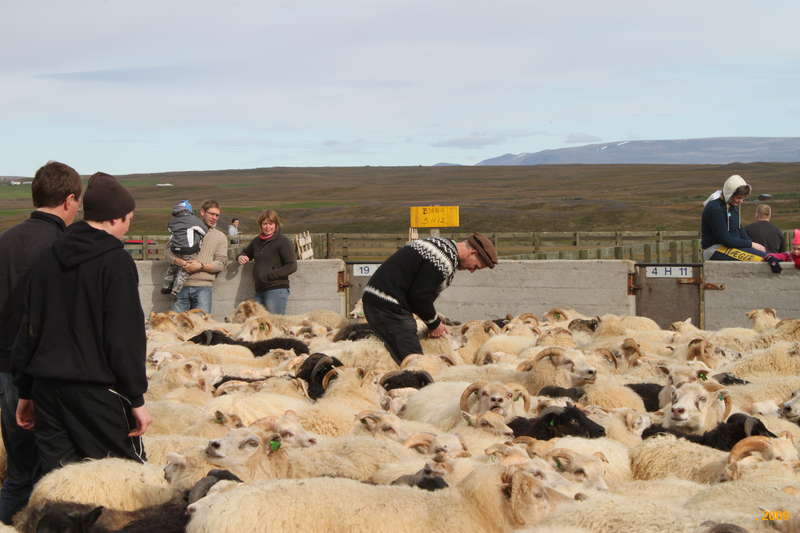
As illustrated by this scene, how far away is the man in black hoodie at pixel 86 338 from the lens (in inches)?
181

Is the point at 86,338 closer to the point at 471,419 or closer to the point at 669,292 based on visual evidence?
the point at 471,419

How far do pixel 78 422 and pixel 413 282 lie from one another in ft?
14.3

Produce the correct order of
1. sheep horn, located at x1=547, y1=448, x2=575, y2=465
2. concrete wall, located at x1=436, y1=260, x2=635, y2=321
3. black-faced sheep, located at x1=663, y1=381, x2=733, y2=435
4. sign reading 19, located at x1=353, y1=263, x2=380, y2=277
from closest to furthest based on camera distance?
sheep horn, located at x1=547, y1=448, x2=575, y2=465
black-faced sheep, located at x1=663, y1=381, x2=733, y2=435
concrete wall, located at x1=436, y1=260, x2=635, y2=321
sign reading 19, located at x1=353, y1=263, x2=380, y2=277

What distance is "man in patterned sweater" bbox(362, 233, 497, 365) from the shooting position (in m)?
8.38

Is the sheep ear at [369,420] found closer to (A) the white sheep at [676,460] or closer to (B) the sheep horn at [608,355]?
(A) the white sheep at [676,460]

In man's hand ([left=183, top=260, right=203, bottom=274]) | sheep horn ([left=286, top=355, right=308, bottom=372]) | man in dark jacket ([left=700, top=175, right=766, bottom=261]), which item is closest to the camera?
sheep horn ([left=286, top=355, right=308, bottom=372])

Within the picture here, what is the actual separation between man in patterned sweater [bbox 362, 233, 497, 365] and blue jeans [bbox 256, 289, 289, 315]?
4.74 meters

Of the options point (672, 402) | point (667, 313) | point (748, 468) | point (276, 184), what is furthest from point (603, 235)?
point (276, 184)

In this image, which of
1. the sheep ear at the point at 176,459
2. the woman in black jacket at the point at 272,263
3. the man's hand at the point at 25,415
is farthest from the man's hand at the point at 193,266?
the man's hand at the point at 25,415

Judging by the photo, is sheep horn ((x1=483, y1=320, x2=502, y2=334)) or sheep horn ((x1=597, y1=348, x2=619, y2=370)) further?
sheep horn ((x1=483, y1=320, x2=502, y2=334))

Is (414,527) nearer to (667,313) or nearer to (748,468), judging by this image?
(748,468)

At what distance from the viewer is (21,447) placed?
5160 millimetres

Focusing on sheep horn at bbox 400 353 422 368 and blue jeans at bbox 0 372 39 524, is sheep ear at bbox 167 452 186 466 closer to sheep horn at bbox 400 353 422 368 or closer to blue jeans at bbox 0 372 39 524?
blue jeans at bbox 0 372 39 524

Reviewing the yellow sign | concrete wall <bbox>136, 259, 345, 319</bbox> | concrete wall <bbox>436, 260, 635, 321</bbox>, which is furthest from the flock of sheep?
the yellow sign
